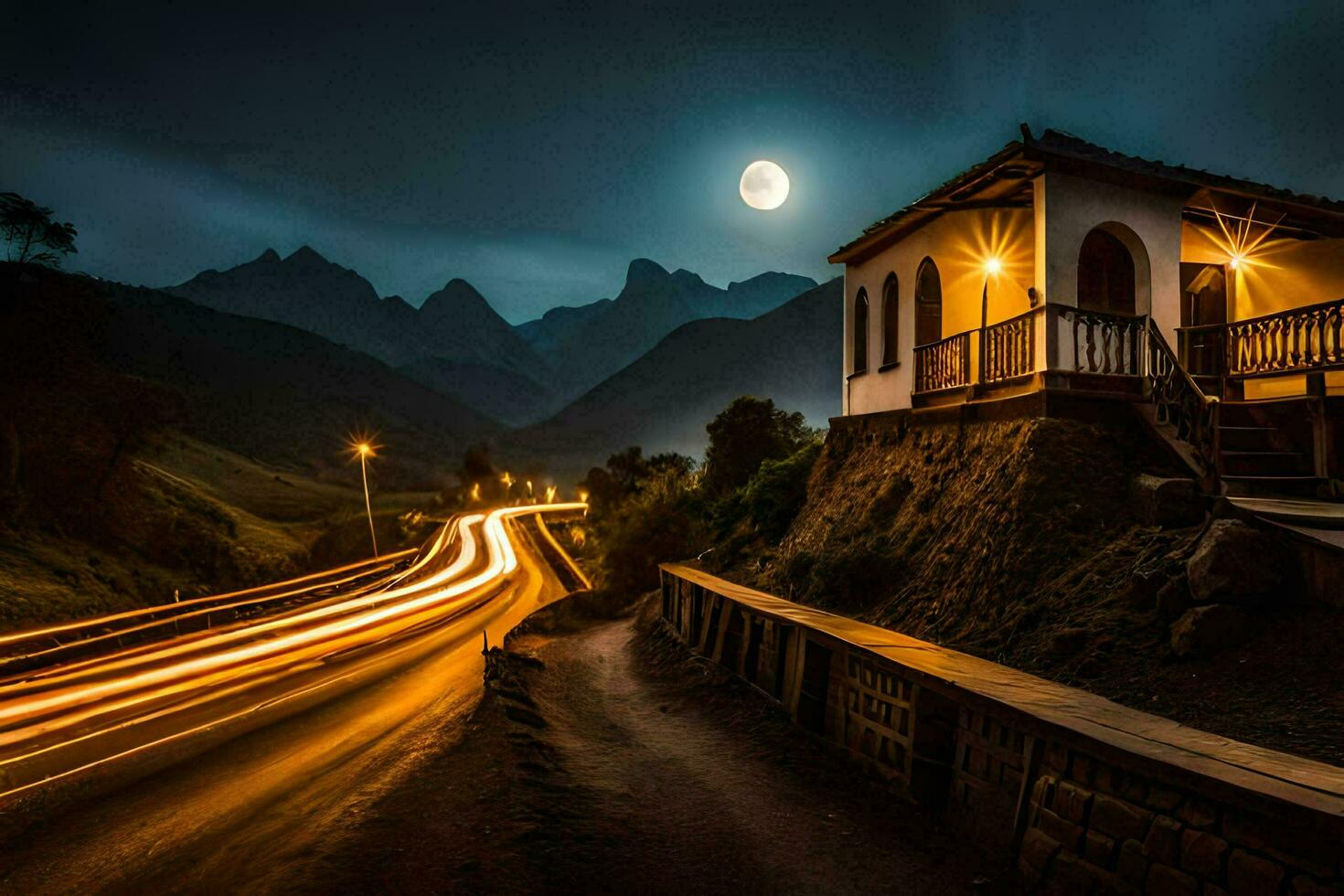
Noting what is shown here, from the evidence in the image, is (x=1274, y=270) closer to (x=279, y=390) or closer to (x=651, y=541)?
(x=651, y=541)

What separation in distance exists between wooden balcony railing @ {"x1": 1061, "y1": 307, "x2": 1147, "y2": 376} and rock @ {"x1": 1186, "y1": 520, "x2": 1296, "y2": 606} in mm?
4656

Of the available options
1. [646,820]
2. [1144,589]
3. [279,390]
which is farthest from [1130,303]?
[279,390]

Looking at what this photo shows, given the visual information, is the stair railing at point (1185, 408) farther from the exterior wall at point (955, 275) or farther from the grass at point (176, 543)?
the grass at point (176, 543)

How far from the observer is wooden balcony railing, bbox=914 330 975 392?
42.5 feet

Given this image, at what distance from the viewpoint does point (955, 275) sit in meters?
14.9

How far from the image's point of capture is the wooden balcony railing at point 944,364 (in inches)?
511

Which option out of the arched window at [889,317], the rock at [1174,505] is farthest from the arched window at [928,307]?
the rock at [1174,505]

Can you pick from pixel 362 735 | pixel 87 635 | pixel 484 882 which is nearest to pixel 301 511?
pixel 87 635

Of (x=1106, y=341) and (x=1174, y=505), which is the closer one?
(x=1174, y=505)

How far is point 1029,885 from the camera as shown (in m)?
5.11

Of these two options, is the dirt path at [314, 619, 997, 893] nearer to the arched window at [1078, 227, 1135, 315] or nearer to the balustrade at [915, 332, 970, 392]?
the balustrade at [915, 332, 970, 392]

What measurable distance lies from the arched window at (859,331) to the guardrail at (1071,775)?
10.5m

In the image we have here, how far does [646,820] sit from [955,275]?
1274 centimetres

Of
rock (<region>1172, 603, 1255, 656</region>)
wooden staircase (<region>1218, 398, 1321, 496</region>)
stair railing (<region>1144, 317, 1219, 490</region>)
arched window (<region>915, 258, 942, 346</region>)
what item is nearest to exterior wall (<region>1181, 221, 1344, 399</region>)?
arched window (<region>915, 258, 942, 346</region>)
